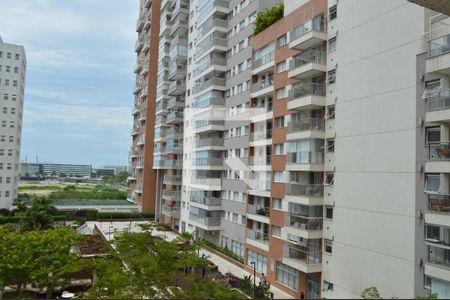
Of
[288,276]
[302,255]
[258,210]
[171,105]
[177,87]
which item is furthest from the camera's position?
[171,105]

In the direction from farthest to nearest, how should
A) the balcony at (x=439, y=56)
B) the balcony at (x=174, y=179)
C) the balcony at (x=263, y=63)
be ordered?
the balcony at (x=174, y=179) → the balcony at (x=263, y=63) → the balcony at (x=439, y=56)

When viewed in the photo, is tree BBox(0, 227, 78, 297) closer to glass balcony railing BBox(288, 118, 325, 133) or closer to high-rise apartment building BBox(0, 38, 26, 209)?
glass balcony railing BBox(288, 118, 325, 133)

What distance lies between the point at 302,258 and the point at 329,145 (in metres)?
6.84

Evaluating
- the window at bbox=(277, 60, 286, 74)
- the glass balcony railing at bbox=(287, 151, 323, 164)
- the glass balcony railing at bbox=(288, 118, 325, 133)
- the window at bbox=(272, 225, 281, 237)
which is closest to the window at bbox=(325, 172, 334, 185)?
the glass balcony railing at bbox=(287, 151, 323, 164)

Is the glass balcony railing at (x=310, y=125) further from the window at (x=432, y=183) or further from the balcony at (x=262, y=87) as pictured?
the window at (x=432, y=183)

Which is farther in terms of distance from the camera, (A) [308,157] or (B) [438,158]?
(A) [308,157]

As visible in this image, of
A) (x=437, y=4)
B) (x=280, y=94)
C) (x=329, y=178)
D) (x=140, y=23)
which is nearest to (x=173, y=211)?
(x=280, y=94)

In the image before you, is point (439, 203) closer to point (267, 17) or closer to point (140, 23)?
point (267, 17)

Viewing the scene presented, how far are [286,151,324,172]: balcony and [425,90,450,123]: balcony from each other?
24.3 ft

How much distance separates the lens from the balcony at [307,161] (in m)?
22.5

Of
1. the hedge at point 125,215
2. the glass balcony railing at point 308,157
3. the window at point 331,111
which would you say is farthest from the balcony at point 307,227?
the hedge at point 125,215

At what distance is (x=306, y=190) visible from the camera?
22.7 metres

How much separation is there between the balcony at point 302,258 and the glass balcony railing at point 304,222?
135cm

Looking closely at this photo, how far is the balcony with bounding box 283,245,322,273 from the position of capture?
21.8m
